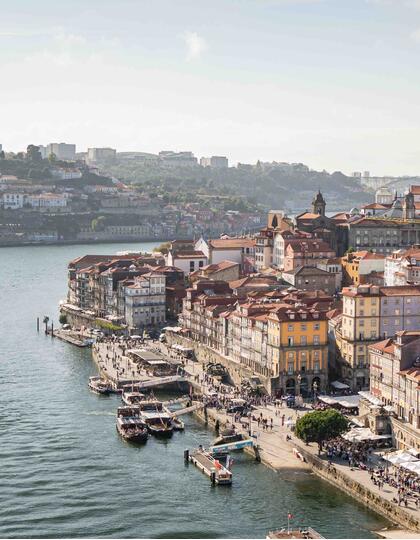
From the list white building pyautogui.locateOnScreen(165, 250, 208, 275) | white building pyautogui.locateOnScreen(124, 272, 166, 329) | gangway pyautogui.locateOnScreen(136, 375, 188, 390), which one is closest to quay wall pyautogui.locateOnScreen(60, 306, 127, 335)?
white building pyautogui.locateOnScreen(124, 272, 166, 329)

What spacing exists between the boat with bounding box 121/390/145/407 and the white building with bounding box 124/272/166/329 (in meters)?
17.8

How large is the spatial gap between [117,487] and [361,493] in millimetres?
7579

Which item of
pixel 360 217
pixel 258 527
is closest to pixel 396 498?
pixel 258 527

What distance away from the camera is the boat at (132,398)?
146ft

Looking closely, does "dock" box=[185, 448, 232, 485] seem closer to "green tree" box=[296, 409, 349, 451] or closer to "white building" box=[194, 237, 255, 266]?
"green tree" box=[296, 409, 349, 451]

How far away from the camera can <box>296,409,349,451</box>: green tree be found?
1433 inches

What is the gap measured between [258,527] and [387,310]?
724 inches

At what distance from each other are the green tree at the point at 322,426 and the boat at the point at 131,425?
6209 millimetres

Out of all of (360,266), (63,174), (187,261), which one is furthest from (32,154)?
(360,266)

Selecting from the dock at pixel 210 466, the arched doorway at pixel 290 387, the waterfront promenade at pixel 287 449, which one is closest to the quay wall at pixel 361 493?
the waterfront promenade at pixel 287 449

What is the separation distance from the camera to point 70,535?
30.1 meters

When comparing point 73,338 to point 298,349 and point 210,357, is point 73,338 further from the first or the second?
point 298,349

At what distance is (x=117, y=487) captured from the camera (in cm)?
3431

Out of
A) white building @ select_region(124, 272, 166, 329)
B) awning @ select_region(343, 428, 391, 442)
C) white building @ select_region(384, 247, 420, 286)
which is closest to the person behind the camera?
awning @ select_region(343, 428, 391, 442)
